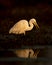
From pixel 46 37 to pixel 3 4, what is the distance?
973cm

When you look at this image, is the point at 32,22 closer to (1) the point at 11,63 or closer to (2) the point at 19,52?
(2) the point at 19,52

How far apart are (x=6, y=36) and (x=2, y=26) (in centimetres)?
299

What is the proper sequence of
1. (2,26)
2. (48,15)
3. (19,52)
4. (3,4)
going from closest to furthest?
1. (19,52)
2. (2,26)
3. (48,15)
4. (3,4)

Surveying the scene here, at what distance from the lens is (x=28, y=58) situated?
14.1m

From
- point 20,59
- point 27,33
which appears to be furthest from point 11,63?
point 27,33

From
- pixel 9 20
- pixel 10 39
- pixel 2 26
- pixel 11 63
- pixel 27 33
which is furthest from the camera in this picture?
pixel 9 20

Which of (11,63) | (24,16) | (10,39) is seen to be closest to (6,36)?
(10,39)

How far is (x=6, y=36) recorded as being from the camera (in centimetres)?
1789

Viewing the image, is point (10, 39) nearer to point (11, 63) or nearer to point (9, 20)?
point (11, 63)

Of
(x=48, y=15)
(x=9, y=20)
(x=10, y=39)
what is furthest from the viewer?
(x=48, y=15)

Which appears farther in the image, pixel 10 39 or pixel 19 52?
pixel 10 39

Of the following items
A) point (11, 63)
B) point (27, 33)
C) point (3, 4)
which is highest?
point (3, 4)

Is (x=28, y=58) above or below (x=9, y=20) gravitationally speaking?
below

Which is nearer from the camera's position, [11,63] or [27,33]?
[11,63]
